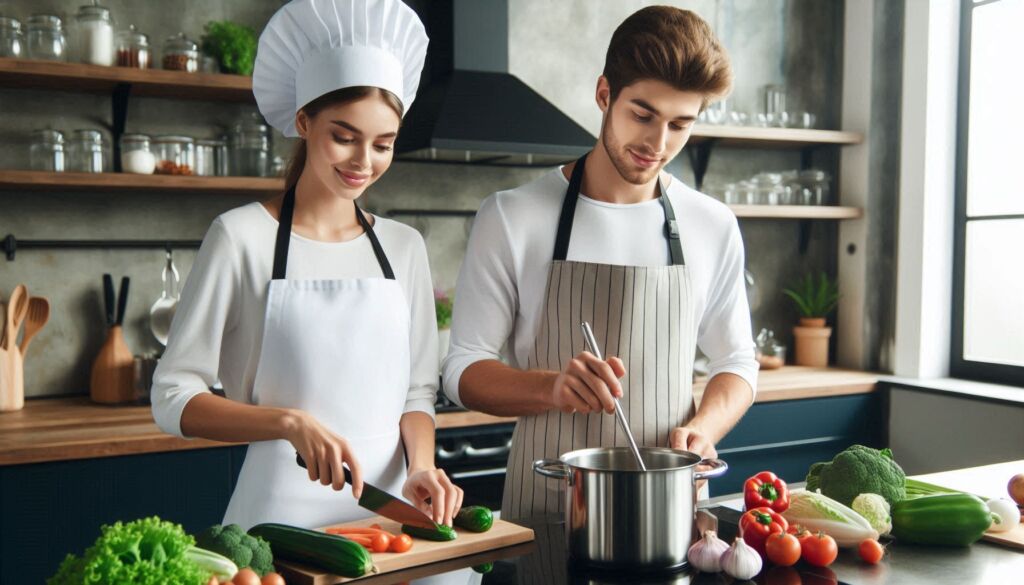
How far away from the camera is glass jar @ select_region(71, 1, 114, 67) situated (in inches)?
114

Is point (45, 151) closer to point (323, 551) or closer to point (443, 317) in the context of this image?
point (443, 317)

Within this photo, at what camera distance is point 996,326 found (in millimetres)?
3801

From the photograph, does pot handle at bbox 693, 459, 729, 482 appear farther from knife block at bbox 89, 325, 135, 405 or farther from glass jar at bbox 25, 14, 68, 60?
glass jar at bbox 25, 14, 68, 60

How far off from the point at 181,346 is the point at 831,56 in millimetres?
3633

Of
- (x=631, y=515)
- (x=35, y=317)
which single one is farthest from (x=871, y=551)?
(x=35, y=317)

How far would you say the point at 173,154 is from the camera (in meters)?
3.03

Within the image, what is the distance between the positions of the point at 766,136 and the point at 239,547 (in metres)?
3.22

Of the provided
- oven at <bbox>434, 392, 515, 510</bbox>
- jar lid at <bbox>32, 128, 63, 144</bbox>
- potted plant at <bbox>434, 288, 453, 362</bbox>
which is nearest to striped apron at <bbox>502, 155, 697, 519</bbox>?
oven at <bbox>434, 392, 515, 510</bbox>

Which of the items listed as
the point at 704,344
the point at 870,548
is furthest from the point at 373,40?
the point at 870,548

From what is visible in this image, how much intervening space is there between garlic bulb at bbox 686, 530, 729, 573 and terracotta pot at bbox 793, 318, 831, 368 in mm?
3074

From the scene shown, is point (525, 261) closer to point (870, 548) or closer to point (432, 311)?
point (432, 311)

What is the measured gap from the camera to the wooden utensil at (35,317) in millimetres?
2973

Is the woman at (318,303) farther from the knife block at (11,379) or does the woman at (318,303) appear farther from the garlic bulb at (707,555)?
the knife block at (11,379)

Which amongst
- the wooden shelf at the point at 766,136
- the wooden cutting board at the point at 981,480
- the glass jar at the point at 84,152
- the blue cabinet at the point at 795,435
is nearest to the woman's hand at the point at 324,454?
the wooden cutting board at the point at 981,480
